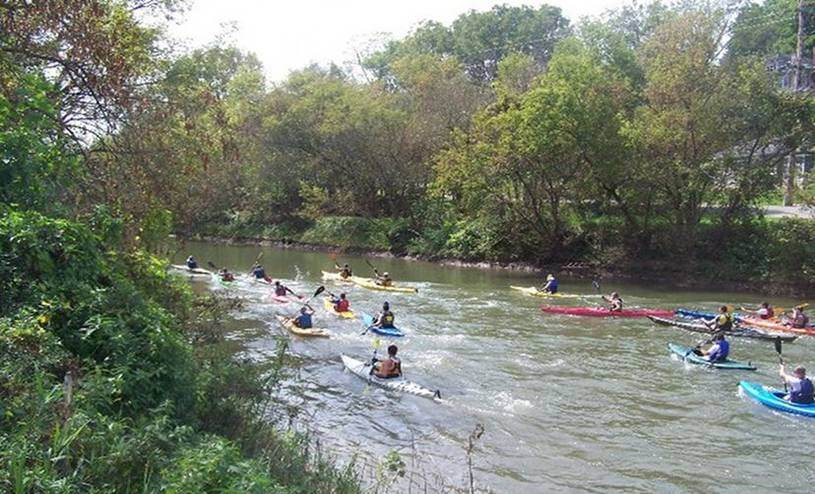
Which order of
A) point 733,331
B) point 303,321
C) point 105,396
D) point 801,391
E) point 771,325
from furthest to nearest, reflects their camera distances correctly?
point 771,325, point 733,331, point 303,321, point 801,391, point 105,396

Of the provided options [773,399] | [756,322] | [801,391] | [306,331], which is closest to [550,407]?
[773,399]

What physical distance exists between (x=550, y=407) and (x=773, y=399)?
15.5 ft

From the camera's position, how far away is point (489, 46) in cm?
7694

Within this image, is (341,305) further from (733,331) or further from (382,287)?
(733,331)

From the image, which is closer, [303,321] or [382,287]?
[303,321]

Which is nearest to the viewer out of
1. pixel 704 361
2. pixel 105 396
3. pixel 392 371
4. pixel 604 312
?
pixel 105 396

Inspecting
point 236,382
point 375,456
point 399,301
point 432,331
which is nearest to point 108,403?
point 236,382

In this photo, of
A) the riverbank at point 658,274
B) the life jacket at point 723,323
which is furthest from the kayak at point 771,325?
the riverbank at point 658,274

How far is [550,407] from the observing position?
14602 millimetres

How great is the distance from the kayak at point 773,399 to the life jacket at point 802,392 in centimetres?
11

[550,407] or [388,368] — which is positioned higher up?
[388,368]

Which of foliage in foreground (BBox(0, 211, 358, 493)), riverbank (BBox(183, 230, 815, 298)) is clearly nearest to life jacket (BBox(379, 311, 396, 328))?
foliage in foreground (BBox(0, 211, 358, 493))

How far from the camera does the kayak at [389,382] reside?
14.9 metres

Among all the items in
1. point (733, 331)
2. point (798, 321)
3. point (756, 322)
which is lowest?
point (733, 331)
